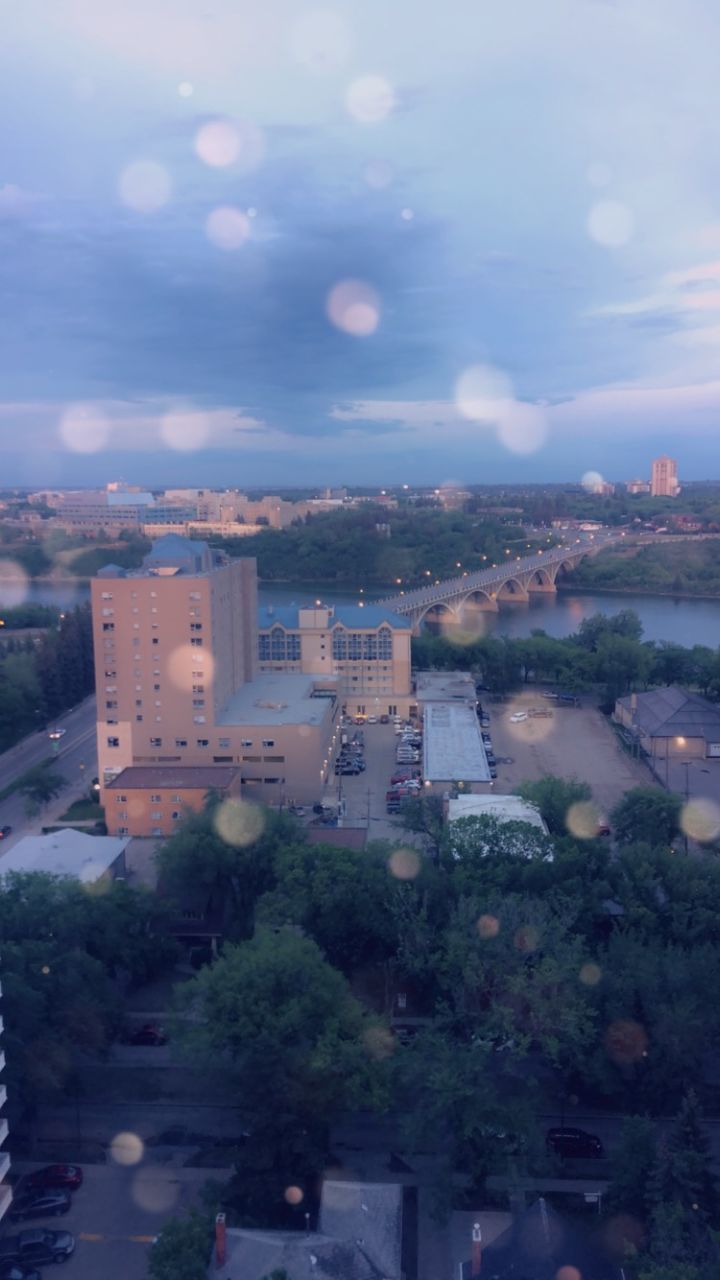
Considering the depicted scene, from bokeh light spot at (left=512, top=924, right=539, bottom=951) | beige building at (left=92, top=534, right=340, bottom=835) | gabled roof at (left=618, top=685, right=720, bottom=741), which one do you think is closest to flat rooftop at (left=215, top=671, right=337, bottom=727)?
beige building at (left=92, top=534, right=340, bottom=835)

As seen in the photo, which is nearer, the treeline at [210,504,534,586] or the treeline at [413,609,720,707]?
the treeline at [413,609,720,707]

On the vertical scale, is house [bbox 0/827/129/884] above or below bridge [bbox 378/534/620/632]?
below

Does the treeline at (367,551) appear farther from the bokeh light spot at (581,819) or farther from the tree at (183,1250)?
the tree at (183,1250)

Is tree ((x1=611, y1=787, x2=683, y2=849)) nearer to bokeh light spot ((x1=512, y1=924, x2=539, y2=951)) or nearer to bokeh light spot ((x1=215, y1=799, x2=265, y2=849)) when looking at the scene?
bokeh light spot ((x1=512, y1=924, x2=539, y2=951))

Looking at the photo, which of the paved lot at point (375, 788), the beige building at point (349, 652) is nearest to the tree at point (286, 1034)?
the paved lot at point (375, 788)

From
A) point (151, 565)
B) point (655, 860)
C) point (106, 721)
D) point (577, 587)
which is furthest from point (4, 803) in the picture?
point (577, 587)

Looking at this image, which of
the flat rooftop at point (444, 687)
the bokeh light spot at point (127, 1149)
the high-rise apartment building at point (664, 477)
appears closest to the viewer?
the bokeh light spot at point (127, 1149)
